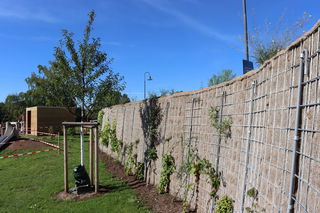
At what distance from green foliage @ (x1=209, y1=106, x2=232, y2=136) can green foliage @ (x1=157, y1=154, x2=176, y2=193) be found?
181 cm

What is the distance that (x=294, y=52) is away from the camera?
2.36 m

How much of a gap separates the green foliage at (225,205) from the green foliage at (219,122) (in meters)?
0.90

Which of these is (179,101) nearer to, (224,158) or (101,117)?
A: (224,158)

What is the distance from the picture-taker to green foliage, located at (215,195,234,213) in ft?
11.6

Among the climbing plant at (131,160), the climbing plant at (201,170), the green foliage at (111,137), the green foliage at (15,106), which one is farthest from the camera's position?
the green foliage at (15,106)

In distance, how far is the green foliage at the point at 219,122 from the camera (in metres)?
3.82

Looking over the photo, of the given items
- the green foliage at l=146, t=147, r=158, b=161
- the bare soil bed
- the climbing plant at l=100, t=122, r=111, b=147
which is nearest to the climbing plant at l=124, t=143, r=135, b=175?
the green foliage at l=146, t=147, r=158, b=161

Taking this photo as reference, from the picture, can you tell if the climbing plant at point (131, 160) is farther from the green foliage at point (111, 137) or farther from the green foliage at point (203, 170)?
the green foliage at point (203, 170)

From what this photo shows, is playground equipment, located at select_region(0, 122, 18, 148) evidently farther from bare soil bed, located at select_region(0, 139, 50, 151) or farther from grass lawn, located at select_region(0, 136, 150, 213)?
grass lawn, located at select_region(0, 136, 150, 213)

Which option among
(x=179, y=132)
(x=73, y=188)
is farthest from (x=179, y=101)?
(x=73, y=188)

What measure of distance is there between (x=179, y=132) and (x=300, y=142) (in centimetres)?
355

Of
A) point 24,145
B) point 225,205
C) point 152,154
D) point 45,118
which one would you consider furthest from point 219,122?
point 45,118

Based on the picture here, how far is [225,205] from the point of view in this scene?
3.55 m

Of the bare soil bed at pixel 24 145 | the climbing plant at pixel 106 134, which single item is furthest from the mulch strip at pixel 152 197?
the bare soil bed at pixel 24 145
